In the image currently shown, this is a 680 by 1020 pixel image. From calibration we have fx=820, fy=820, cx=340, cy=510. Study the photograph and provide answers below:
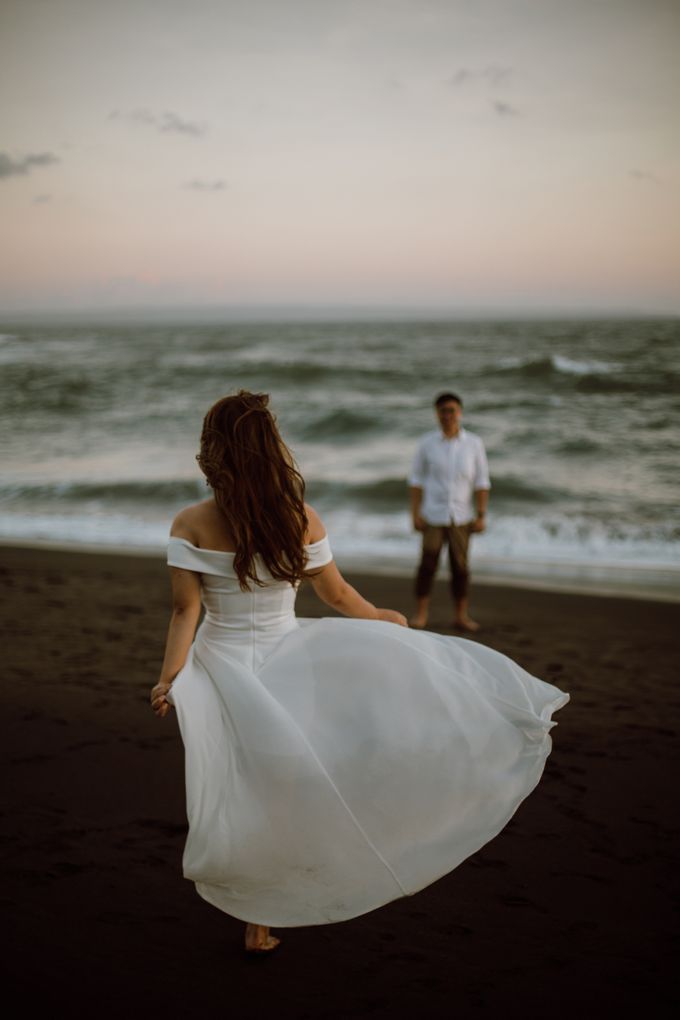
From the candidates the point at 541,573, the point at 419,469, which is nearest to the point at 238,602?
the point at 419,469

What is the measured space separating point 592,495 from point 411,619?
8.24 metres

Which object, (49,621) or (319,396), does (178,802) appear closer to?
(49,621)

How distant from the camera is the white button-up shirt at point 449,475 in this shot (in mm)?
6750

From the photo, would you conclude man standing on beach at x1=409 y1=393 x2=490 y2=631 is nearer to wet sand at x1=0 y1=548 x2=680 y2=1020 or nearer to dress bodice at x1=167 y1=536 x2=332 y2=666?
wet sand at x1=0 y1=548 x2=680 y2=1020

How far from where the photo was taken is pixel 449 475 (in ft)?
22.1

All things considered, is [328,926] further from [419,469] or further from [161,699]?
[419,469]

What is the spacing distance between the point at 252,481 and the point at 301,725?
73cm

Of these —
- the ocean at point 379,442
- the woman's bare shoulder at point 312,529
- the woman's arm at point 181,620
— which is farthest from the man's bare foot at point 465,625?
the woman's arm at point 181,620

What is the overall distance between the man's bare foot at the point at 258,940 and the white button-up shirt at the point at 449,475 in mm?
4415

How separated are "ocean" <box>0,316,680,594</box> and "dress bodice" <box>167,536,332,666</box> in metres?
6.85

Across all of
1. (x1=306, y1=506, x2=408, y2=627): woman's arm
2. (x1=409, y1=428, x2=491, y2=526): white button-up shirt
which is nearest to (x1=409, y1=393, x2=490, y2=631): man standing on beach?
(x1=409, y1=428, x2=491, y2=526): white button-up shirt

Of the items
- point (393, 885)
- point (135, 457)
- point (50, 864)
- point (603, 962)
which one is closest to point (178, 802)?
point (50, 864)

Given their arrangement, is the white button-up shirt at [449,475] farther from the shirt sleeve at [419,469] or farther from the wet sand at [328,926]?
the wet sand at [328,926]

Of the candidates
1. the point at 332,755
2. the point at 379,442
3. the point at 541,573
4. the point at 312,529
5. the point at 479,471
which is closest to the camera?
the point at 332,755
